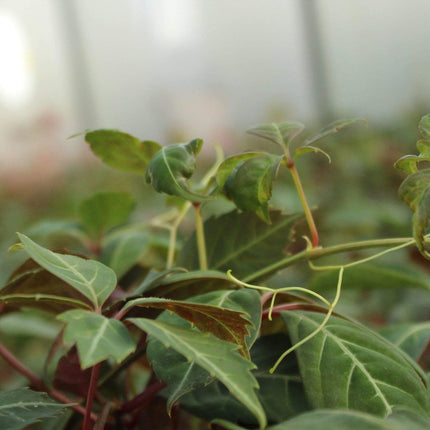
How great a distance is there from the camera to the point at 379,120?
2613 millimetres

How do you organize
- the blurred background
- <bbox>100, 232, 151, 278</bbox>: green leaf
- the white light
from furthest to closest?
the white light < the blurred background < <bbox>100, 232, 151, 278</bbox>: green leaf

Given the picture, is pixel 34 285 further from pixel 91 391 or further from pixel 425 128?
pixel 425 128

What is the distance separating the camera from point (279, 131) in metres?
0.30

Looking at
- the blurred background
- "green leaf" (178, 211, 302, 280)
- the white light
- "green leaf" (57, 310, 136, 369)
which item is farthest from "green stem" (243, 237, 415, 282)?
the white light

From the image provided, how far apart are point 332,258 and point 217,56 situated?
2.89 metres

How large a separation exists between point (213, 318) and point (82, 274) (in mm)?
59

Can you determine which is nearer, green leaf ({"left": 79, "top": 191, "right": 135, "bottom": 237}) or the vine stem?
the vine stem

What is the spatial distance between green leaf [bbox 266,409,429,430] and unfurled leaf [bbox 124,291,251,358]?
5 centimetres

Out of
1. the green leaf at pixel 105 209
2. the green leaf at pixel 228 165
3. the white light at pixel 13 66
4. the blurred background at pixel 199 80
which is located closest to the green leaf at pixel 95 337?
the green leaf at pixel 228 165

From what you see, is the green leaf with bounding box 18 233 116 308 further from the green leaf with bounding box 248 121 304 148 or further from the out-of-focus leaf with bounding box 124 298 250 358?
the green leaf with bounding box 248 121 304 148

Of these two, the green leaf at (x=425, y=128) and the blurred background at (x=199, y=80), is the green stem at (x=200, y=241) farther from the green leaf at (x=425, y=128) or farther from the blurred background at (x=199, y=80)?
the blurred background at (x=199, y=80)

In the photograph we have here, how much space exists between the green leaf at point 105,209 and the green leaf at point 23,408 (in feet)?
0.66

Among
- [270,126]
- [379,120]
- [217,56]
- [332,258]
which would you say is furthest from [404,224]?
[217,56]

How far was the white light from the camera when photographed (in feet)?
13.1
